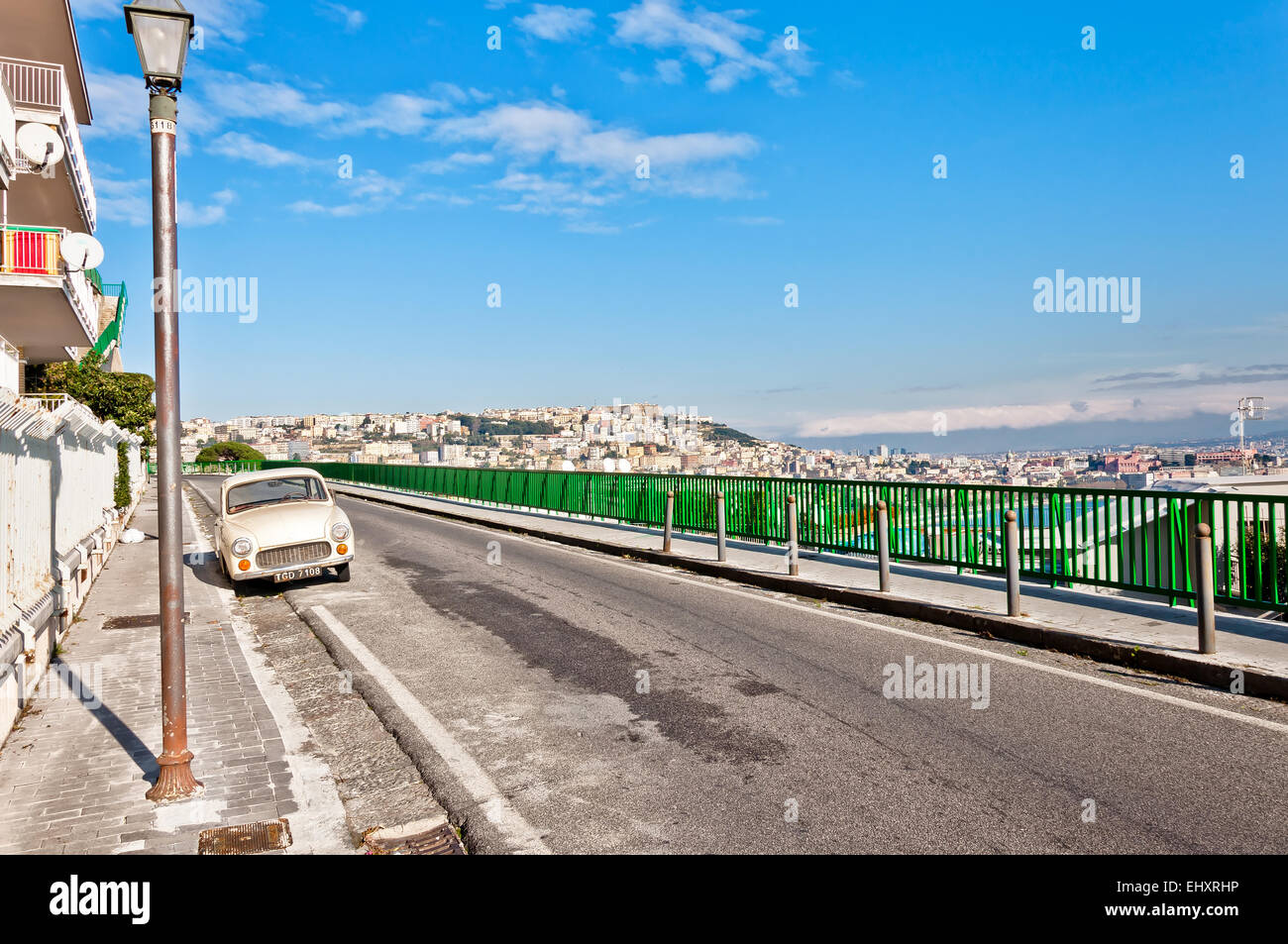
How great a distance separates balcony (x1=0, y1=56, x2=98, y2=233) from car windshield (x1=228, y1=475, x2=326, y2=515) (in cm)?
1196

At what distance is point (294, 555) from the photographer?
11.6m

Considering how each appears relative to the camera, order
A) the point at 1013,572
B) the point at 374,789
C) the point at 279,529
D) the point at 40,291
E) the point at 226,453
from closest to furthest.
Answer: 1. the point at 374,789
2. the point at 1013,572
3. the point at 279,529
4. the point at 40,291
5. the point at 226,453

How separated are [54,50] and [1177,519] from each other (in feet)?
87.4

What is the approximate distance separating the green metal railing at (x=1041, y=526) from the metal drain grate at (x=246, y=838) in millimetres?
7398

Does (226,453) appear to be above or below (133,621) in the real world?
above

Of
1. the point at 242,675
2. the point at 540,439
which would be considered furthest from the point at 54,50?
the point at 540,439

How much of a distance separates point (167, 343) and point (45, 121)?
20.7 metres

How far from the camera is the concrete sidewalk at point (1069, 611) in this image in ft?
21.6

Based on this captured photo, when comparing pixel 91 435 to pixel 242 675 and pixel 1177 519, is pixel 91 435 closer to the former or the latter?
pixel 242 675

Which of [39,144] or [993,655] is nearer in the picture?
[993,655]

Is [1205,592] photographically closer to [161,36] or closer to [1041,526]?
[1041,526]

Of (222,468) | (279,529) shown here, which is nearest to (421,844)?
(279,529)

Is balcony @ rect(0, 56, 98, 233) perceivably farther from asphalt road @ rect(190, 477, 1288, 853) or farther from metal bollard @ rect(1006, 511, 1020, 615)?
metal bollard @ rect(1006, 511, 1020, 615)
